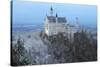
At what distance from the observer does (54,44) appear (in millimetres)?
2346

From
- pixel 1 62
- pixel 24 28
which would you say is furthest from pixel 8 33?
pixel 1 62

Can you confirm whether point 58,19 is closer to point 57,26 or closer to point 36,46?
point 57,26

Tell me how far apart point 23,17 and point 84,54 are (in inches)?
38.6

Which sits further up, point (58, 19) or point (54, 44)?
point (58, 19)

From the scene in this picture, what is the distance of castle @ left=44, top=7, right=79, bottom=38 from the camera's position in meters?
2.32

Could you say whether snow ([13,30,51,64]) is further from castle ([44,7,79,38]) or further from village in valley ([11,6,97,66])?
castle ([44,7,79,38])

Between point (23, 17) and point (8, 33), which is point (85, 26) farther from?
point (8, 33)

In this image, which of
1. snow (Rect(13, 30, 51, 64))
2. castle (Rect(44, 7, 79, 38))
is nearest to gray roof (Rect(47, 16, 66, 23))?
castle (Rect(44, 7, 79, 38))

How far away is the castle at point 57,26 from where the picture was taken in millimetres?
2321

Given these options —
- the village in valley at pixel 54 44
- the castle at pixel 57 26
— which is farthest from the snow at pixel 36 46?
the castle at pixel 57 26

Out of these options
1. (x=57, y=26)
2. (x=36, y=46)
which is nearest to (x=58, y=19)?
(x=57, y=26)

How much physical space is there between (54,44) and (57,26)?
0.24m

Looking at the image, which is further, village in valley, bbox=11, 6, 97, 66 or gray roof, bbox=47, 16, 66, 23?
gray roof, bbox=47, 16, 66, 23

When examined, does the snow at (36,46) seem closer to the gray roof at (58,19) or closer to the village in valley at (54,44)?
the village in valley at (54,44)
